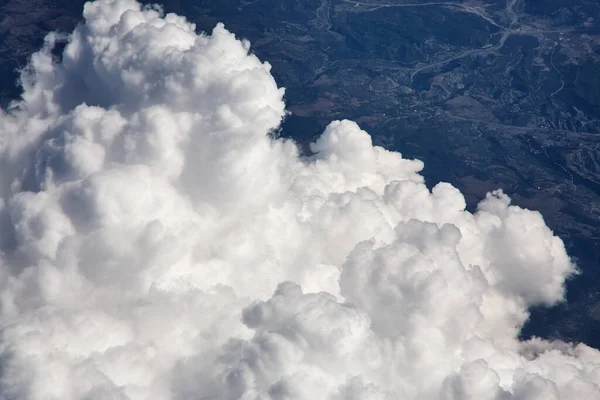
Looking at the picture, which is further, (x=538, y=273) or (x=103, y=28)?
(x=538, y=273)

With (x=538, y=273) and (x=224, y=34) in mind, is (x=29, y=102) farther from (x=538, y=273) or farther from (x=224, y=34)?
(x=538, y=273)

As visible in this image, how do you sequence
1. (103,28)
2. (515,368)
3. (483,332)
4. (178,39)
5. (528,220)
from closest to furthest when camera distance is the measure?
(515,368)
(178,39)
(103,28)
(483,332)
(528,220)

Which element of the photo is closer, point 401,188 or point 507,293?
point 401,188

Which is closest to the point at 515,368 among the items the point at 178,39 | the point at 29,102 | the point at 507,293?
the point at 507,293

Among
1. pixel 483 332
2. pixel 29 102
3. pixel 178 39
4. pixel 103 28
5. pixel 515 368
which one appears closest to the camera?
pixel 515 368

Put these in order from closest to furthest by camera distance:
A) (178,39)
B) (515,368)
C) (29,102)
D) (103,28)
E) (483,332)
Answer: (515,368)
(178,39)
(103,28)
(29,102)
(483,332)

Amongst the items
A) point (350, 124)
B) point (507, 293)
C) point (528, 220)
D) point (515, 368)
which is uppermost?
point (350, 124)

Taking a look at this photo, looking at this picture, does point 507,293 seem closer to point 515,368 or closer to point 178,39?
point 515,368

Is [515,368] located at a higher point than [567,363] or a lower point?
higher

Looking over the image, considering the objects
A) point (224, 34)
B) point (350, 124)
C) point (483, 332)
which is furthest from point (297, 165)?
point (483, 332)
